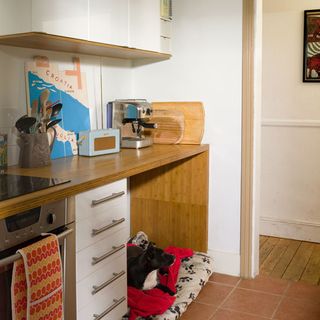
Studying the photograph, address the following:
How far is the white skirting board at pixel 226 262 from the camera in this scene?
10.9 ft

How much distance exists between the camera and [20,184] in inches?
76.3

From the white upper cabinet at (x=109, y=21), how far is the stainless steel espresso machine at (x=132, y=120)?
1.44 ft

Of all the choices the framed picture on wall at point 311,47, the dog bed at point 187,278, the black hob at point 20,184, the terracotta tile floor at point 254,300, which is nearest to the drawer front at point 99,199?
the black hob at point 20,184

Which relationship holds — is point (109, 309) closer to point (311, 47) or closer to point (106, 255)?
point (106, 255)

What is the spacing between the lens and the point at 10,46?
2.46 meters

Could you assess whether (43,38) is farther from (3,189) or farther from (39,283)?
(39,283)

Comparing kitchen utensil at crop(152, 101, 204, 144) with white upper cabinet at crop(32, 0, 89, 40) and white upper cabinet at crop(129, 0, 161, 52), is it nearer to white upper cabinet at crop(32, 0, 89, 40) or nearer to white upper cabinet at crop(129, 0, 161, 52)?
white upper cabinet at crop(129, 0, 161, 52)

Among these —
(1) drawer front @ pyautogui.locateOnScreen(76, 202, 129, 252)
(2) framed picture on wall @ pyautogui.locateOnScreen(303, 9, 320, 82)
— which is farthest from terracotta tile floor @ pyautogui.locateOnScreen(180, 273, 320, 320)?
(2) framed picture on wall @ pyautogui.locateOnScreen(303, 9, 320, 82)

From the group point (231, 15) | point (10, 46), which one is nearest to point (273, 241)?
point (231, 15)

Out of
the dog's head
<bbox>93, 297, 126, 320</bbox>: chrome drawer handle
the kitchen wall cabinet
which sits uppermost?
the kitchen wall cabinet

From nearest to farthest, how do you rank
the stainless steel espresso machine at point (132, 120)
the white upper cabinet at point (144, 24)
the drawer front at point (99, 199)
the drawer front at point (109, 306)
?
1. the drawer front at point (99, 199)
2. the drawer front at point (109, 306)
3. the white upper cabinet at point (144, 24)
4. the stainless steel espresso machine at point (132, 120)

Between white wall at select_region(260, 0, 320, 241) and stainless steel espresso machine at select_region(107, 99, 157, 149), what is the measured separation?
1.39 meters

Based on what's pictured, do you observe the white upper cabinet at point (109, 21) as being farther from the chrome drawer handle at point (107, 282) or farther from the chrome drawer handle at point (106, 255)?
the chrome drawer handle at point (107, 282)

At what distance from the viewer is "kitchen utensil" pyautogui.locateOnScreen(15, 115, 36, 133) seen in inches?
92.8
